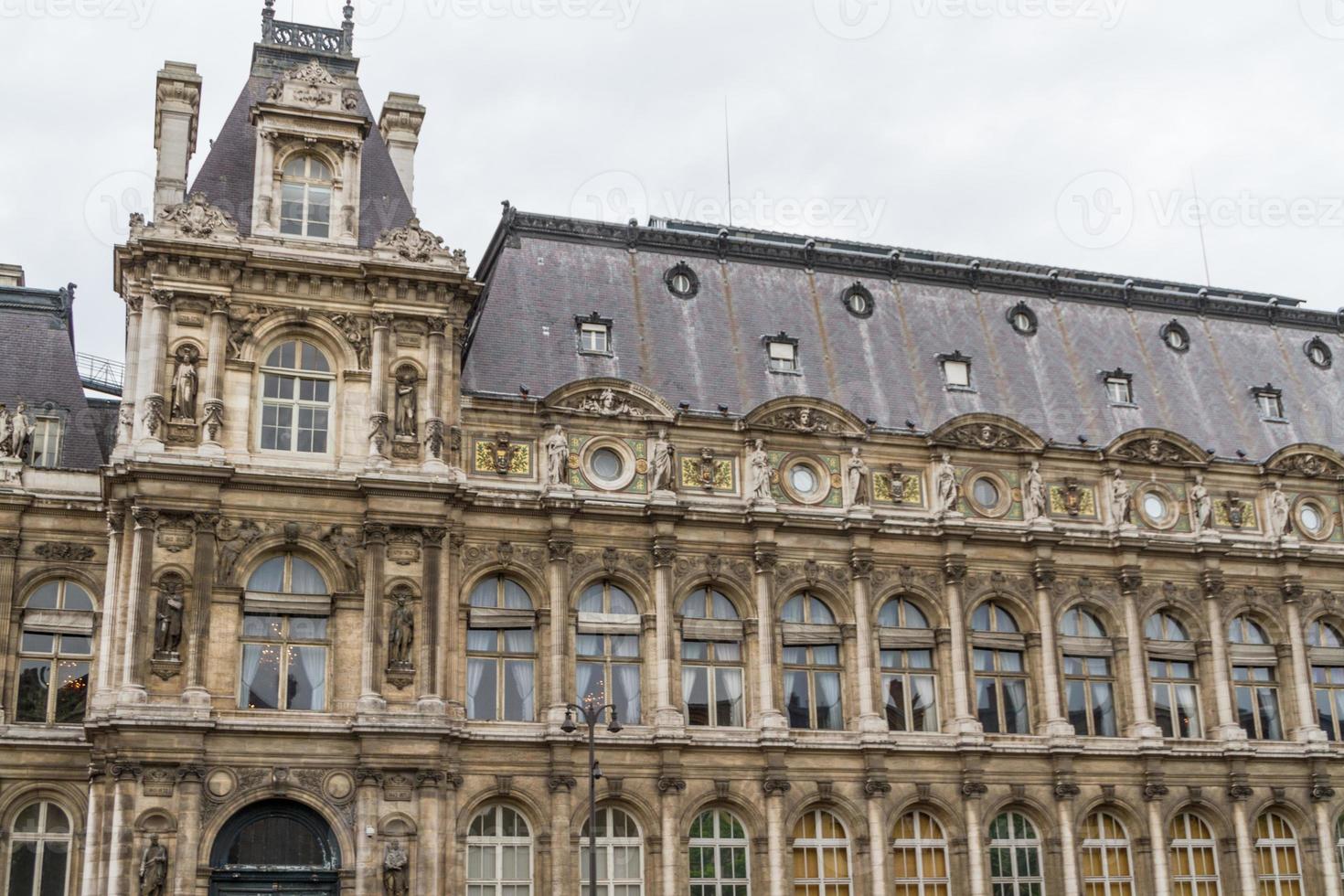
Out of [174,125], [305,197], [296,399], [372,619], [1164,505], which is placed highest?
[174,125]

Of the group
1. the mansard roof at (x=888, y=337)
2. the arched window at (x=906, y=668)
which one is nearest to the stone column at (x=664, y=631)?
the mansard roof at (x=888, y=337)

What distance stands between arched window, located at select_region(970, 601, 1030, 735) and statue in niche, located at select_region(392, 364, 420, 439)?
15.2 meters

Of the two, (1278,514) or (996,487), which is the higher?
(996,487)

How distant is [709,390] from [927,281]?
914 centimetres

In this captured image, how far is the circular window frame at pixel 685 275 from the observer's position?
4534 centimetres

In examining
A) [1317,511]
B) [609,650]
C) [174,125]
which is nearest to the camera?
[609,650]

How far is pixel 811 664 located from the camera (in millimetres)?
40594

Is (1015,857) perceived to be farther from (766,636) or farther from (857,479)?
(857,479)

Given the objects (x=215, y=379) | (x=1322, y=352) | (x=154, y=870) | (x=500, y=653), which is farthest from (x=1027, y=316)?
(x=154, y=870)

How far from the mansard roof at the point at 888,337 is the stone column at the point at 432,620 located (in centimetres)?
490

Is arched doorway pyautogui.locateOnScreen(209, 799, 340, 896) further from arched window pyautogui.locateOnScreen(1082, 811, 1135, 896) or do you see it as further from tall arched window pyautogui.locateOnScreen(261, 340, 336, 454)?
arched window pyautogui.locateOnScreen(1082, 811, 1135, 896)

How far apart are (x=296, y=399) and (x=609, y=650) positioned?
9.47 m

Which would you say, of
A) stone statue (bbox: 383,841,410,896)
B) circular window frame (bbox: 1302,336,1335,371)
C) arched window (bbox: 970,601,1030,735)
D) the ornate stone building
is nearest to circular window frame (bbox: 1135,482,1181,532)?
the ornate stone building

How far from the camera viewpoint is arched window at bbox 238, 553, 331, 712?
35812 millimetres
